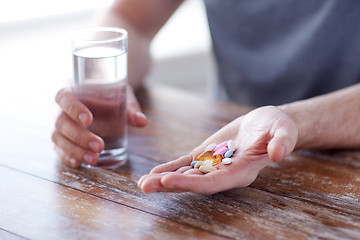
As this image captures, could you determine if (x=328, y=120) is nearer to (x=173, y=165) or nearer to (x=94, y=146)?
(x=173, y=165)

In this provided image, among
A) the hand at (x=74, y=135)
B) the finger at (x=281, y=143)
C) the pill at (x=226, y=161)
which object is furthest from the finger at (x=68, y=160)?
the finger at (x=281, y=143)

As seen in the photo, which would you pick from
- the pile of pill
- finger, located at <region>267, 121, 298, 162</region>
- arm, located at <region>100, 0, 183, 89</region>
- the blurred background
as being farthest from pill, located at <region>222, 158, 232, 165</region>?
the blurred background

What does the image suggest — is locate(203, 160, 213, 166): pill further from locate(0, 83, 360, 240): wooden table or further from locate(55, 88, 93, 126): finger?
locate(55, 88, 93, 126): finger

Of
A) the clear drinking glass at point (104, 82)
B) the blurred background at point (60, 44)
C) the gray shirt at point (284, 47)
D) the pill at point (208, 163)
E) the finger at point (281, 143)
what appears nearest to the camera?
the finger at point (281, 143)

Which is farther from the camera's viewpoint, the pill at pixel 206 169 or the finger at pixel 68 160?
the finger at pixel 68 160

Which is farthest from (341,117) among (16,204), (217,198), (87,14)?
(87,14)

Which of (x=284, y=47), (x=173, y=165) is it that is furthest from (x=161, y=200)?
(x=284, y=47)

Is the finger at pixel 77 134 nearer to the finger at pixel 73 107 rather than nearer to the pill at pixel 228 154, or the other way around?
the finger at pixel 73 107
